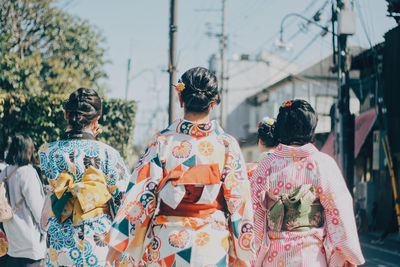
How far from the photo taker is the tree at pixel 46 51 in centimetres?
1045

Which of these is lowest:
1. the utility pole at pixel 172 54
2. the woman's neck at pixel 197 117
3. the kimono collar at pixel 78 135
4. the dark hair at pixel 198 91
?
the kimono collar at pixel 78 135

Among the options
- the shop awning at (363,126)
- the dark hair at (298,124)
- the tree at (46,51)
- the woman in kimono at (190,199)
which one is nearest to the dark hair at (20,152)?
the woman in kimono at (190,199)

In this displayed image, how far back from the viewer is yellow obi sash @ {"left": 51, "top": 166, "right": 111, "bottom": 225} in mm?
3043

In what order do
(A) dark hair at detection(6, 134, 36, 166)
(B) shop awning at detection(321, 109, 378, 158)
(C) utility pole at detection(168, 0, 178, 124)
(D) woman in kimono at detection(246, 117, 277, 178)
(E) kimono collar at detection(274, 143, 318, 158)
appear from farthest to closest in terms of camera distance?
(B) shop awning at detection(321, 109, 378, 158) < (C) utility pole at detection(168, 0, 178, 124) < (A) dark hair at detection(6, 134, 36, 166) < (D) woman in kimono at detection(246, 117, 277, 178) < (E) kimono collar at detection(274, 143, 318, 158)

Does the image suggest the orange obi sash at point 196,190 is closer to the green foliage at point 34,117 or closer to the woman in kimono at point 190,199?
the woman in kimono at point 190,199

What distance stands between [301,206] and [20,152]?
8.61 feet

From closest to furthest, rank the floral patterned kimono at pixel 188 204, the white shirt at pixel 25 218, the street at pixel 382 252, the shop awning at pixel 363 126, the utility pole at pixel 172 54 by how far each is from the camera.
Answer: the floral patterned kimono at pixel 188 204, the white shirt at pixel 25 218, the utility pole at pixel 172 54, the street at pixel 382 252, the shop awning at pixel 363 126

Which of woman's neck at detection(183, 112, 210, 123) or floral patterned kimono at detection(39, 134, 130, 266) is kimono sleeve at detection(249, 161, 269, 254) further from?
floral patterned kimono at detection(39, 134, 130, 266)

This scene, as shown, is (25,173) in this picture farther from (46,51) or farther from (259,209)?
(46,51)

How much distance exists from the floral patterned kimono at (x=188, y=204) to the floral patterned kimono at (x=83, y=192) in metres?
0.64

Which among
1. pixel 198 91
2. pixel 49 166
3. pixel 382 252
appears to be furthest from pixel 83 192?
pixel 382 252

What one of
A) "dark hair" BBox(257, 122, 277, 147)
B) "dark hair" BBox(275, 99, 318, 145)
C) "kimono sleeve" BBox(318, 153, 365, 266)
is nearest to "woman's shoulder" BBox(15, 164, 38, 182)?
"dark hair" BBox(257, 122, 277, 147)

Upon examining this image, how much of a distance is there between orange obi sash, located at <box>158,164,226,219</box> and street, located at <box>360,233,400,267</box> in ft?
23.5

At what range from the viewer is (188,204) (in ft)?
7.84
